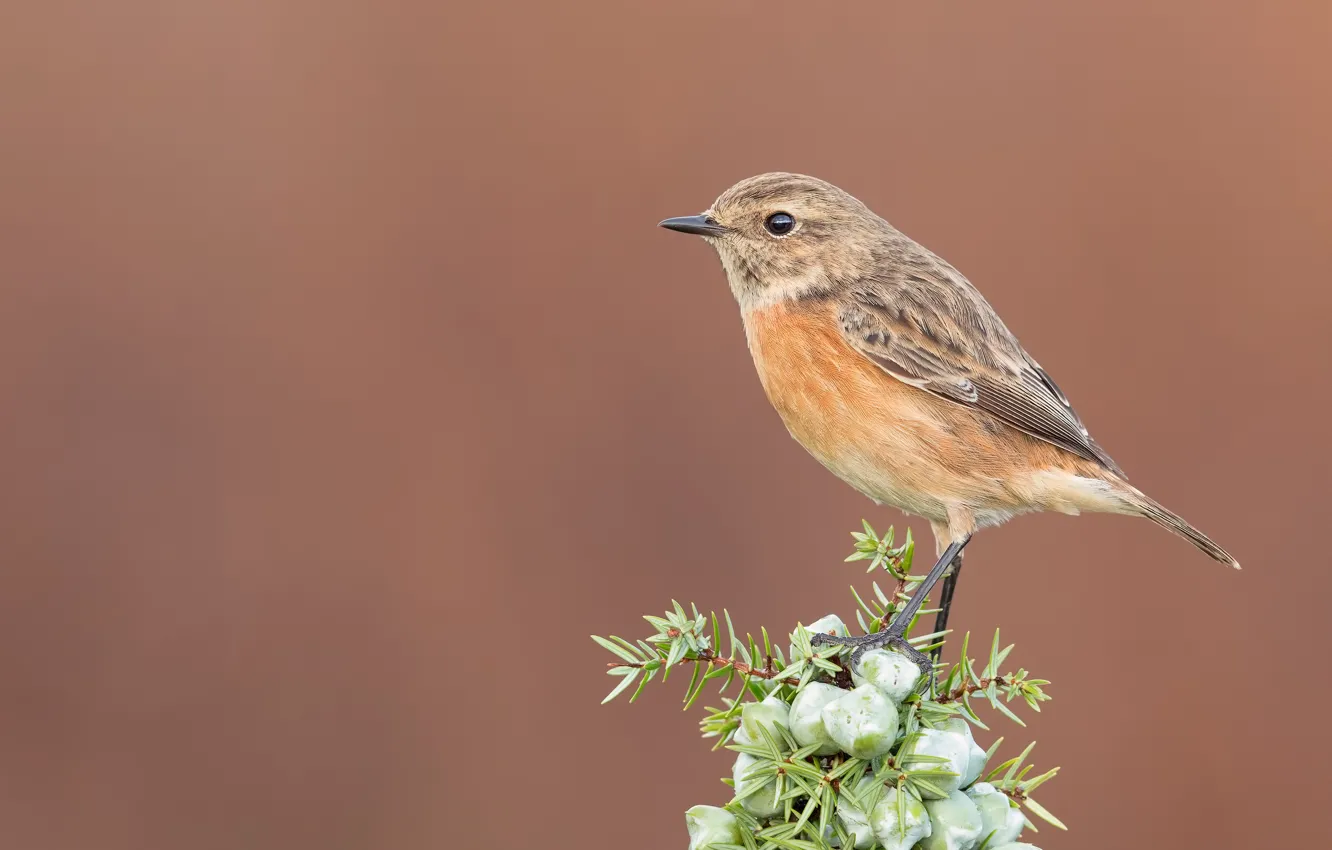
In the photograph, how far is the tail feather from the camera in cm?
388

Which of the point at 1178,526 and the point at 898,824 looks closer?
the point at 898,824

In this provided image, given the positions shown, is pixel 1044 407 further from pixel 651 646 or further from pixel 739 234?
pixel 651 646

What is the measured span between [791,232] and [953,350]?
2.35ft

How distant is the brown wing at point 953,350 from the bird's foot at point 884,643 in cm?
121

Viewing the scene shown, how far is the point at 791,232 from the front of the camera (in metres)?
4.29

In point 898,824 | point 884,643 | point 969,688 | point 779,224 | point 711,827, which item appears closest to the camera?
point 898,824

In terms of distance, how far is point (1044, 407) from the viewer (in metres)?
4.09

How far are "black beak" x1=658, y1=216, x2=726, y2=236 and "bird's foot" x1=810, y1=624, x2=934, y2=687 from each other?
70.0 inches

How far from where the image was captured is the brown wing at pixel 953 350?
157 inches

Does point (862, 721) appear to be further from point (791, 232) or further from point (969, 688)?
point (791, 232)

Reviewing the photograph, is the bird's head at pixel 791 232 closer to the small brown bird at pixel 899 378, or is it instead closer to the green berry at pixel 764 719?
the small brown bird at pixel 899 378

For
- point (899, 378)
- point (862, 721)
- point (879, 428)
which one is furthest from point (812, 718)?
point (899, 378)

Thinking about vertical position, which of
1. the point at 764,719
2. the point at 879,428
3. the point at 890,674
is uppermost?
the point at 879,428

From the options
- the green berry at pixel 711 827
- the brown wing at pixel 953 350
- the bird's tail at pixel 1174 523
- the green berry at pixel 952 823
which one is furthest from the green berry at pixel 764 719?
the bird's tail at pixel 1174 523
